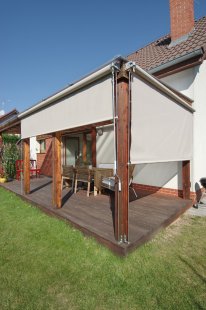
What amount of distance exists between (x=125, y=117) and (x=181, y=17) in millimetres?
6847

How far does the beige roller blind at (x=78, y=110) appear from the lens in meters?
3.55

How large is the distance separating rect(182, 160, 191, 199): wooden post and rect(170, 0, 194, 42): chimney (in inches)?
198

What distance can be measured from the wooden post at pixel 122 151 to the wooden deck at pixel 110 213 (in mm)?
308

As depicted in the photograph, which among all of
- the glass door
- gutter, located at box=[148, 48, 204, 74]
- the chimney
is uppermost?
the chimney

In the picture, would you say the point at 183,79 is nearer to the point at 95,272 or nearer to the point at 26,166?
the point at 95,272

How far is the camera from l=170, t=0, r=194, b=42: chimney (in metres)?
7.46

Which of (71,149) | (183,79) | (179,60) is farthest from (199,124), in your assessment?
(71,149)

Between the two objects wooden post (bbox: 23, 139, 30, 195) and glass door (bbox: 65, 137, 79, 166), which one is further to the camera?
glass door (bbox: 65, 137, 79, 166)

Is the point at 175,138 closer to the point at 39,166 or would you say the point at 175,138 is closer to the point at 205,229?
the point at 205,229

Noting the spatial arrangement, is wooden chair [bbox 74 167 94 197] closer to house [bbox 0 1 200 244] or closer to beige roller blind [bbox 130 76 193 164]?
house [bbox 0 1 200 244]

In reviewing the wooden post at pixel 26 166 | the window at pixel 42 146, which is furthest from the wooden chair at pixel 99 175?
the window at pixel 42 146

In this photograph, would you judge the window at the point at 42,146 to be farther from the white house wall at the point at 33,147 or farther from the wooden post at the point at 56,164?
the wooden post at the point at 56,164

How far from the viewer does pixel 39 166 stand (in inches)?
545

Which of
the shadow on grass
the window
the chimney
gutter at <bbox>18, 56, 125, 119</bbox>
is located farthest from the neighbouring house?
the window
